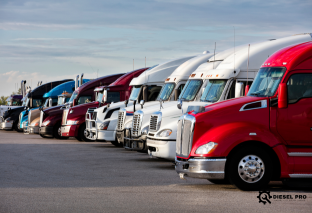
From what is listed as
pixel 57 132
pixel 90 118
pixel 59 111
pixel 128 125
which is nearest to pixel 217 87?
pixel 128 125

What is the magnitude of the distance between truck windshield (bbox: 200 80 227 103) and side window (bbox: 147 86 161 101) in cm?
559

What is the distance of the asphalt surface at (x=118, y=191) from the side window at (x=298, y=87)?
1688 millimetres

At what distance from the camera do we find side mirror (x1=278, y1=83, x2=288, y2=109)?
888 centimetres

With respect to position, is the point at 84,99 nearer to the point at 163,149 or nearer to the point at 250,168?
the point at 163,149

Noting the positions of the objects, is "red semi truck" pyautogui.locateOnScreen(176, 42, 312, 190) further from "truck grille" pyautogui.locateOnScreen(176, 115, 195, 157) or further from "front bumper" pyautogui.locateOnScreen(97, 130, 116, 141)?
"front bumper" pyautogui.locateOnScreen(97, 130, 116, 141)

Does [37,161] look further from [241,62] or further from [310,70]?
[310,70]

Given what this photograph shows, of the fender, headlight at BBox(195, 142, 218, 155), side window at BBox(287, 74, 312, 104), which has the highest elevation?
side window at BBox(287, 74, 312, 104)

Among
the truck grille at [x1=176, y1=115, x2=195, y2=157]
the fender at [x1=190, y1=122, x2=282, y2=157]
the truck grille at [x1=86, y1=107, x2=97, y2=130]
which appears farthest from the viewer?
the truck grille at [x1=86, y1=107, x2=97, y2=130]

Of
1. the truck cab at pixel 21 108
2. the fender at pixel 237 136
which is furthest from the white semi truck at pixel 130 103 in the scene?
the truck cab at pixel 21 108

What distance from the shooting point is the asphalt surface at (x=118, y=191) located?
25.1 feet

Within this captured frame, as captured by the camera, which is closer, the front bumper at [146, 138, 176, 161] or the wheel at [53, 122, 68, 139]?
the front bumper at [146, 138, 176, 161]

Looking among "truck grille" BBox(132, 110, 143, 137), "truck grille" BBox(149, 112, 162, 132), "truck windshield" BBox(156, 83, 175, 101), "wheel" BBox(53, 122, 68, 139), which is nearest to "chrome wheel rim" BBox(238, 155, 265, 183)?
"truck grille" BBox(149, 112, 162, 132)

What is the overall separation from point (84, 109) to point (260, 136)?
14.7 metres

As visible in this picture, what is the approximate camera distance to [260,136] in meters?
8.85
